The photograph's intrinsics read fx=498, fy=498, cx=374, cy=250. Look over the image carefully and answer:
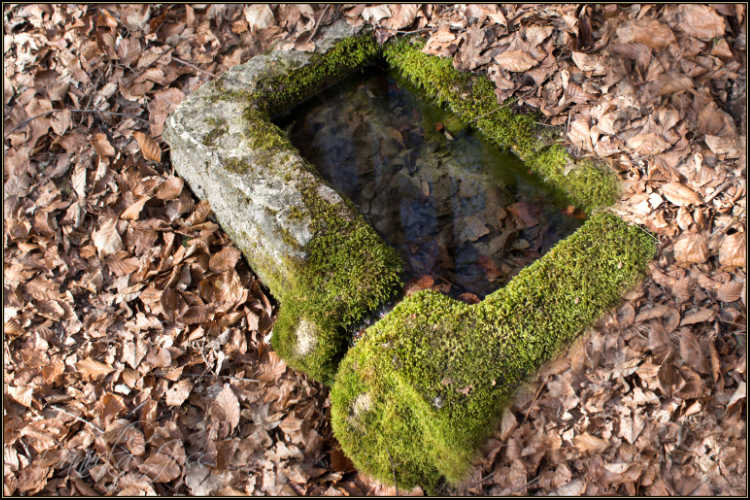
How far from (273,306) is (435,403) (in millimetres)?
1200

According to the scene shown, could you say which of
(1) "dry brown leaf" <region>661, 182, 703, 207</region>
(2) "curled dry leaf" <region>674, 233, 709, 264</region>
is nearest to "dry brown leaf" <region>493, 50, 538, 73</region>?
(1) "dry brown leaf" <region>661, 182, 703, 207</region>

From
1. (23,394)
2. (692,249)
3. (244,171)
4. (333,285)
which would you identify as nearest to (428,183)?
(333,285)

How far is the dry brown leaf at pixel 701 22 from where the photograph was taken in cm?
276

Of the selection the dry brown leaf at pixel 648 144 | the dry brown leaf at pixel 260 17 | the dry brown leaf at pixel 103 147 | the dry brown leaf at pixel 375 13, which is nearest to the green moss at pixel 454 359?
the dry brown leaf at pixel 648 144

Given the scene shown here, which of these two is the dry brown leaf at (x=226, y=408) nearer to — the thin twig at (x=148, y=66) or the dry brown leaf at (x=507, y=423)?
the dry brown leaf at (x=507, y=423)

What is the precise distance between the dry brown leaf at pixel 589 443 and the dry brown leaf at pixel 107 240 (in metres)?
2.79

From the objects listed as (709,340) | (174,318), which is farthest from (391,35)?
(709,340)

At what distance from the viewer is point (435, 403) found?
216 centimetres

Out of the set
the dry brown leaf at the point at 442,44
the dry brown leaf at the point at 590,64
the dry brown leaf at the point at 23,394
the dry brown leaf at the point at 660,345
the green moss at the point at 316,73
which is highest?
the green moss at the point at 316,73

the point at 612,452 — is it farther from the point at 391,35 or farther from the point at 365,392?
the point at 391,35

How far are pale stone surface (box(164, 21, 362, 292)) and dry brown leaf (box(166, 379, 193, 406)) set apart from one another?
0.71 metres

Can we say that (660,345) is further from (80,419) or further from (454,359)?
(80,419)

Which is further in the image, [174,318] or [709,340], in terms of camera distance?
[174,318]

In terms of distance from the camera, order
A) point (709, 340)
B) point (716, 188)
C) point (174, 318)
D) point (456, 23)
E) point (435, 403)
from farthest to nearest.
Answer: point (456, 23) → point (174, 318) → point (716, 188) → point (709, 340) → point (435, 403)
